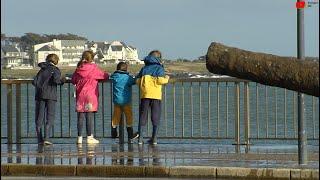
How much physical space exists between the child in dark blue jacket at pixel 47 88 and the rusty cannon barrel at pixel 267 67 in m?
10.7

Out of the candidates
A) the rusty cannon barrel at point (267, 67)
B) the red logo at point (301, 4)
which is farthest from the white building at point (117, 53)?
the rusty cannon barrel at point (267, 67)

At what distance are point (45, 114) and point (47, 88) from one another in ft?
1.99

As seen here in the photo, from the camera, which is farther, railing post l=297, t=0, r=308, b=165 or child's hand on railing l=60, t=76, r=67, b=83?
child's hand on railing l=60, t=76, r=67, b=83

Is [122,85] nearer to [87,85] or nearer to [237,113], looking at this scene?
[87,85]

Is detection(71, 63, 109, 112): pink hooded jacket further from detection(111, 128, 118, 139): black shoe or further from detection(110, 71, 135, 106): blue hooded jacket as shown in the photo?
detection(111, 128, 118, 139): black shoe

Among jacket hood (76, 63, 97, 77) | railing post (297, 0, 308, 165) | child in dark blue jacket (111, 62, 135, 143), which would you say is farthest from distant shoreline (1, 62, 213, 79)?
railing post (297, 0, 308, 165)

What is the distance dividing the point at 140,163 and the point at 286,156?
7.48ft

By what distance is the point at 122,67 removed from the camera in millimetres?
18969

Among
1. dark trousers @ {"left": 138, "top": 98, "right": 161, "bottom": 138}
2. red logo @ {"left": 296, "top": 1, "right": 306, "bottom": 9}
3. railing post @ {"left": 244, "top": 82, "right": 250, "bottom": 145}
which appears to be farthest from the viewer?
railing post @ {"left": 244, "top": 82, "right": 250, "bottom": 145}

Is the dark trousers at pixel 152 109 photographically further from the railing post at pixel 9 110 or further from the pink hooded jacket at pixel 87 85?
the railing post at pixel 9 110

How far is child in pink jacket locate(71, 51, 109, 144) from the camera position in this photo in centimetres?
1883

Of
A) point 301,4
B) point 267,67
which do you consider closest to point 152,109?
point 301,4

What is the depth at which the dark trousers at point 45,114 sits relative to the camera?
1898 cm

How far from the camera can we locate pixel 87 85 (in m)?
18.9
